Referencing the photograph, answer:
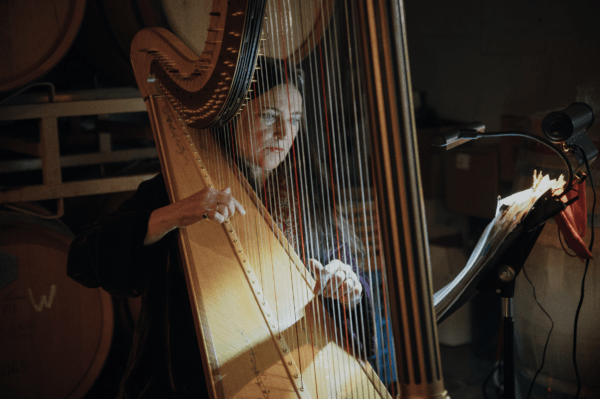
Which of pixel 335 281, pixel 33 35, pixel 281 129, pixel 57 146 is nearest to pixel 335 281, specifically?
pixel 335 281

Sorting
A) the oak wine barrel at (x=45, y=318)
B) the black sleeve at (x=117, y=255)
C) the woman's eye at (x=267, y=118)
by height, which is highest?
the woman's eye at (x=267, y=118)

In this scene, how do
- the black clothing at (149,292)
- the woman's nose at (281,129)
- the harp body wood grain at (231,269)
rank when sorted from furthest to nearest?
1. the woman's nose at (281,129)
2. the black clothing at (149,292)
3. the harp body wood grain at (231,269)

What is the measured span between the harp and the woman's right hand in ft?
0.18

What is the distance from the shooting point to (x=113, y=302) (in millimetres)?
1713

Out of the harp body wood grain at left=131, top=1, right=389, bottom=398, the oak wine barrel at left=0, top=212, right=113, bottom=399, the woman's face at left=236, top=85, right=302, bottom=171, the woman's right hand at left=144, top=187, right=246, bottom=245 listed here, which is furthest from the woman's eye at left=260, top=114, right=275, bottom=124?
the oak wine barrel at left=0, top=212, right=113, bottom=399

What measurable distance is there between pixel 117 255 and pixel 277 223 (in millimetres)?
430

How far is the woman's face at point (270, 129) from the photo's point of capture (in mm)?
1286

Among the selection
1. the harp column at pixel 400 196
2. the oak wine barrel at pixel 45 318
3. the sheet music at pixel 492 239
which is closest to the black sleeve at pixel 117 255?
the oak wine barrel at pixel 45 318

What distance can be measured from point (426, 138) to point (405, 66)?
1.89 m

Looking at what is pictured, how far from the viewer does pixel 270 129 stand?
133 cm

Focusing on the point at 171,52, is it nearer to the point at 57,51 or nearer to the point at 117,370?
the point at 57,51

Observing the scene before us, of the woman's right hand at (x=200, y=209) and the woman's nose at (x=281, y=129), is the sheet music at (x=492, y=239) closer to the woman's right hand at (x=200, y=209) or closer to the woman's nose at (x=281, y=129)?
the woman's right hand at (x=200, y=209)

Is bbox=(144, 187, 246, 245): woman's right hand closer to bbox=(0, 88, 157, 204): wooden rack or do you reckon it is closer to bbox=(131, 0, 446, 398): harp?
bbox=(131, 0, 446, 398): harp

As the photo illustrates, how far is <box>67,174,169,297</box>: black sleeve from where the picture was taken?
1.20m
